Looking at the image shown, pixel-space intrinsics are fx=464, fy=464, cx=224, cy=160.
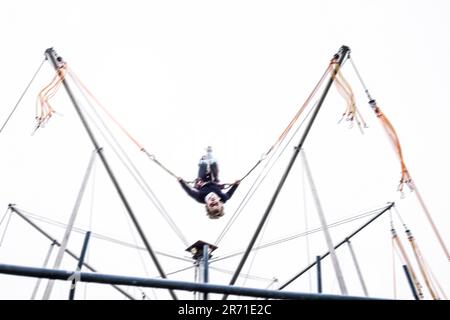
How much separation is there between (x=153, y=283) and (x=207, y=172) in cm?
759

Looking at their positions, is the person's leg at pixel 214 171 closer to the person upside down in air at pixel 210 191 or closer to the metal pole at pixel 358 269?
the person upside down in air at pixel 210 191

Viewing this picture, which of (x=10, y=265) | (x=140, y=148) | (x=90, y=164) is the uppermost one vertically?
(x=140, y=148)

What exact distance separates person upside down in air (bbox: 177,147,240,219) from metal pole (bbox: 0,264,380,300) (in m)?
6.70

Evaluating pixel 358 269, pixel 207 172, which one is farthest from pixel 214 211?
pixel 358 269

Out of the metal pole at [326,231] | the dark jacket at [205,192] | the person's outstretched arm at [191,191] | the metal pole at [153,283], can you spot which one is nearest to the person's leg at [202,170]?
the dark jacket at [205,192]

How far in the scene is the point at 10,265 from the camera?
3.32 metres

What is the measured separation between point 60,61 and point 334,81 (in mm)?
4830

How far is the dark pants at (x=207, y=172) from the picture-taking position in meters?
10.9

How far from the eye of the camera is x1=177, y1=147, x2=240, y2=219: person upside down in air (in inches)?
408

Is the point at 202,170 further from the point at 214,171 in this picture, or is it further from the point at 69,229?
the point at 69,229

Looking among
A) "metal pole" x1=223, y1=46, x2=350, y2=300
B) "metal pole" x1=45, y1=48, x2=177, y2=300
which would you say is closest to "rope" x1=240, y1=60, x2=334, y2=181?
"metal pole" x1=223, y1=46, x2=350, y2=300

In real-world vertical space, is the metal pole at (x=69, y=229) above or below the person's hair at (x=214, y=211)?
below
